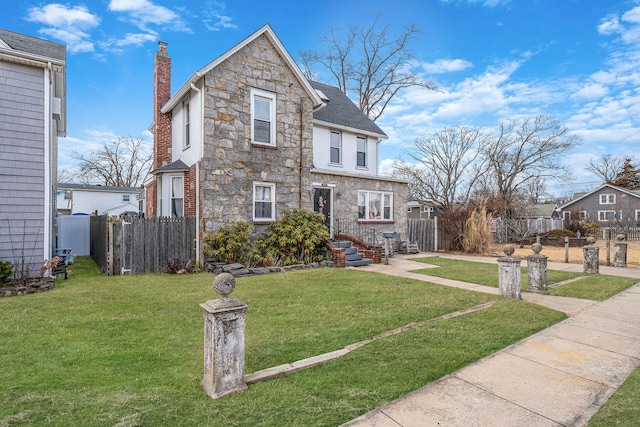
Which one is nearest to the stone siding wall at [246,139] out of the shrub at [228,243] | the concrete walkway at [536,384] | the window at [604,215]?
the shrub at [228,243]

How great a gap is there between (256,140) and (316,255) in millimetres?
4571

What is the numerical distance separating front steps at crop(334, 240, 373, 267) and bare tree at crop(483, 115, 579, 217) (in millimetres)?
20073

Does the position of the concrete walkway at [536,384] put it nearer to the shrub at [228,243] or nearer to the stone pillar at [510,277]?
the stone pillar at [510,277]

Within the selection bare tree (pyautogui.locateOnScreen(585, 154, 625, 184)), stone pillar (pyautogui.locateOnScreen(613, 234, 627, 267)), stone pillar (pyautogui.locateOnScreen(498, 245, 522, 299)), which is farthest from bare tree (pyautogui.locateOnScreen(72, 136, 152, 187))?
bare tree (pyautogui.locateOnScreen(585, 154, 625, 184))

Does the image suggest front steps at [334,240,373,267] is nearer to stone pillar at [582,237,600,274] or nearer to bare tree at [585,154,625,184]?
stone pillar at [582,237,600,274]

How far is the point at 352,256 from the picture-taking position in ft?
38.3

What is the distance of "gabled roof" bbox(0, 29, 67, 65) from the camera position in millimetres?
7766

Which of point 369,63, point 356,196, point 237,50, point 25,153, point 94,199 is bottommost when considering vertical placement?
point 356,196

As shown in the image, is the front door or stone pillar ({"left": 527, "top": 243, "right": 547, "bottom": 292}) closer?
stone pillar ({"left": 527, "top": 243, "right": 547, "bottom": 292})

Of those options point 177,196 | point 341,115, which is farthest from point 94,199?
point 341,115

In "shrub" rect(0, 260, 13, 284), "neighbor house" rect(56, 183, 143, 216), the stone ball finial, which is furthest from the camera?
"neighbor house" rect(56, 183, 143, 216)

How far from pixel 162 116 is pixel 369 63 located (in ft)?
60.8

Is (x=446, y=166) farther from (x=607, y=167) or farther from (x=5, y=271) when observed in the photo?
(x=607, y=167)

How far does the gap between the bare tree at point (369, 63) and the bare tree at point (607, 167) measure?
38704 millimetres
